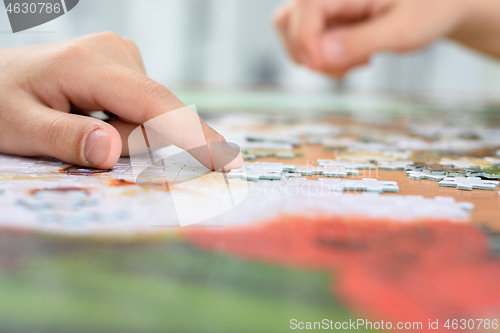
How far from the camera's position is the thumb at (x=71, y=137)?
784 millimetres

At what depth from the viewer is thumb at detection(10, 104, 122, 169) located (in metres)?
0.78

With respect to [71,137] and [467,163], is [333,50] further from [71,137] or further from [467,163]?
[71,137]

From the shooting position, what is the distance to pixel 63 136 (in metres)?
0.80

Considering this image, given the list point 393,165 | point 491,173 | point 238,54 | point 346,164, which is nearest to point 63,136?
point 346,164

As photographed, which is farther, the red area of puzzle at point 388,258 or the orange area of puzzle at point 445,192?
the orange area of puzzle at point 445,192

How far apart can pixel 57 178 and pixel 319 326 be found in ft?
1.85

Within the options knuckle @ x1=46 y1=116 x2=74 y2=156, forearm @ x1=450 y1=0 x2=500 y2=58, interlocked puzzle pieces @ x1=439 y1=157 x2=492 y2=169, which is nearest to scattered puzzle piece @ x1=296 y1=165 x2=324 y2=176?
interlocked puzzle pieces @ x1=439 y1=157 x2=492 y2=169

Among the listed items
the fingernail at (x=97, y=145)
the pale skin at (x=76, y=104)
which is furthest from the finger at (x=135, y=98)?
the fingernail at (x=97, y=145)

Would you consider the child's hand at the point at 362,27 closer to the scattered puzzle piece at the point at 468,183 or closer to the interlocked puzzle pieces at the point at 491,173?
the interlocked puzzle pieces at the point at 491,173

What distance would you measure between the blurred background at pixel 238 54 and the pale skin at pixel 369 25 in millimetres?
2902

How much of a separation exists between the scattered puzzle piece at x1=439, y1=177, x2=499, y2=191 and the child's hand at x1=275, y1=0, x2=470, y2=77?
2.57 feet

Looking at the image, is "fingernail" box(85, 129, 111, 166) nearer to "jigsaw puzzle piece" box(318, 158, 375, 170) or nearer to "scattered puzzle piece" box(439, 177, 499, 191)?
"jigsaw puzzle piece" box(318, 158, 375, 170)

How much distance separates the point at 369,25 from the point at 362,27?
25mm

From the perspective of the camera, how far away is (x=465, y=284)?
45 centimetres
